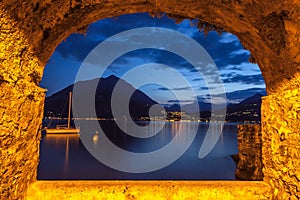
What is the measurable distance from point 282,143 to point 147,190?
1509 mm

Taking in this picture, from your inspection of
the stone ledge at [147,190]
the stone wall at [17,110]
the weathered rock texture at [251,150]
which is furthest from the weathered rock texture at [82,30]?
the weathered rock texture at [251,150]

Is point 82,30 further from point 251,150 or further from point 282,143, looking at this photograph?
point 251,150

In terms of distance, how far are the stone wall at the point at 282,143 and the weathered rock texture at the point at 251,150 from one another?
625 cm

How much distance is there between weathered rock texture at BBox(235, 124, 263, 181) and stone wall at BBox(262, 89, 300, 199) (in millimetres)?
6253

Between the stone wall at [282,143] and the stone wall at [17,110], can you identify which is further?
the stone wall at [282,143]

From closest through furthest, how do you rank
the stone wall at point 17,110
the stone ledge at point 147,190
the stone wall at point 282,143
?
the stone wall at point 17,110, the stone wall at point 282,143, the stone ledge at point 147,190

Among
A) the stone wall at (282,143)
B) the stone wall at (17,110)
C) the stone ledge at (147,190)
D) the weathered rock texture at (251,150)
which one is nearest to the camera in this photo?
the stone wall at (17,110)

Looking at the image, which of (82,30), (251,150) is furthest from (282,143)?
(251,150)

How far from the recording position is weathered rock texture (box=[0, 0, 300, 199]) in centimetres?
190

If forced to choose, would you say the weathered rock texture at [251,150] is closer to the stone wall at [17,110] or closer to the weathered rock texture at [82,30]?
the weathered rock texture at [82,30]

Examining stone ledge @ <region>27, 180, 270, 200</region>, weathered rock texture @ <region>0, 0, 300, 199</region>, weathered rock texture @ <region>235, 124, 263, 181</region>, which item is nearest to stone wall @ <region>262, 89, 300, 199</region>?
weathered rock texture @ <region>0, 0, 300, 199</region>

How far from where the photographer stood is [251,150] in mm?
9008

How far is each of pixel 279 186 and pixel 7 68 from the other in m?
2.83

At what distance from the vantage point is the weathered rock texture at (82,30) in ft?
6.24
